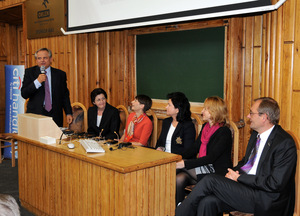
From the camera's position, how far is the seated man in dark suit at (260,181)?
8.03 ft

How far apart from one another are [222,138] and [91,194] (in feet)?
4.03

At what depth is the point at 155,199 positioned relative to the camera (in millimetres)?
2768

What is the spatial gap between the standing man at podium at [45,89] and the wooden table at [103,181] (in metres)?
0.74

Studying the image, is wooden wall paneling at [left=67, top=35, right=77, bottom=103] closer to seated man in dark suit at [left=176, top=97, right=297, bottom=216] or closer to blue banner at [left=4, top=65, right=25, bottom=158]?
blue banner at [left=4, top=65, right=25, bottom=158]

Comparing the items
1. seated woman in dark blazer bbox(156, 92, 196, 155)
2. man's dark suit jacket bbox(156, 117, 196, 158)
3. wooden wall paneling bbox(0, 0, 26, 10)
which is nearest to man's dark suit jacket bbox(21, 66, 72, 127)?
seated woman in dark blazer bbox(156, 92, 196, 155)

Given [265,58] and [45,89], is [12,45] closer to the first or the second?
[45,89]

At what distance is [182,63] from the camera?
4.67 meters

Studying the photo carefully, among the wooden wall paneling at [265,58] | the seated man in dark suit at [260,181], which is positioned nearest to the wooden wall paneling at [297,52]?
the wooden wall paneling at [265,58]

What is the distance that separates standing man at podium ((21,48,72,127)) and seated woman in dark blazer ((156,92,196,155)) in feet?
4.31

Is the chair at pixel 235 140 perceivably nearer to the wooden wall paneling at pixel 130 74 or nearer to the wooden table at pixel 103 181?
the wooden table at pixel 103 181

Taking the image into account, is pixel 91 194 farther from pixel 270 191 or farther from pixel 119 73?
pixel 119 73

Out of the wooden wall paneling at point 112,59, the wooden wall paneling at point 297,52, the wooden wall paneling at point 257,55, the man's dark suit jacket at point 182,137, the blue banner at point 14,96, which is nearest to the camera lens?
the wooden wall paneling at point 297,52

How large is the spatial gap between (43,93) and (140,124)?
121cm

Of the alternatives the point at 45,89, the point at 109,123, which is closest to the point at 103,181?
the point at 109,123
